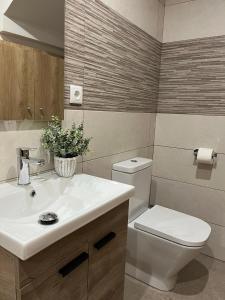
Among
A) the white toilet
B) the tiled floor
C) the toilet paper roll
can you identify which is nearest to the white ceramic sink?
the white toilet

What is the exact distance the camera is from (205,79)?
191 centimetres

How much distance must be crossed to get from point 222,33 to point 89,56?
1156 mm

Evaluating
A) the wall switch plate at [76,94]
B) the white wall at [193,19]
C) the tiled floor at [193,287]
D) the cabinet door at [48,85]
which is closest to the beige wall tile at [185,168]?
the tiled floor at [193,287]

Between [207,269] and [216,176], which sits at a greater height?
[216,176]

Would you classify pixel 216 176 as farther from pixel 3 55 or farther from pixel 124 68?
pixel 3 55

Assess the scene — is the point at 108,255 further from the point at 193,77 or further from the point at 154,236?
the point at 193,77

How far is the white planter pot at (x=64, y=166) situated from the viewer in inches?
44.7

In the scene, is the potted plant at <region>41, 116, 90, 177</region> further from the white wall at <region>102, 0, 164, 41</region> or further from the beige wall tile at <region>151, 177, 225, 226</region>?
the beige wall tile at <region>151, 177, 225, 226</region>

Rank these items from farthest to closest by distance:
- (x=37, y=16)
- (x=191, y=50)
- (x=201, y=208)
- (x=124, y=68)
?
(x=201, y=208) → (x=191, y=50) → (x=124, y=68) → (x=37, y=16)

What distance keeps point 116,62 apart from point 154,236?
120cm

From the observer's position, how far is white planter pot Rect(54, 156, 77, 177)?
3.72 feet

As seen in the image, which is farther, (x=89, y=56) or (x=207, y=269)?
(x=207, y=269)

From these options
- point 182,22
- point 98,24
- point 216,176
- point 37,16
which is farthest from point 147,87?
point 37,16

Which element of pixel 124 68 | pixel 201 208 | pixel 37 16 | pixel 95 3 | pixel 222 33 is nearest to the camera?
pixel 37 16
